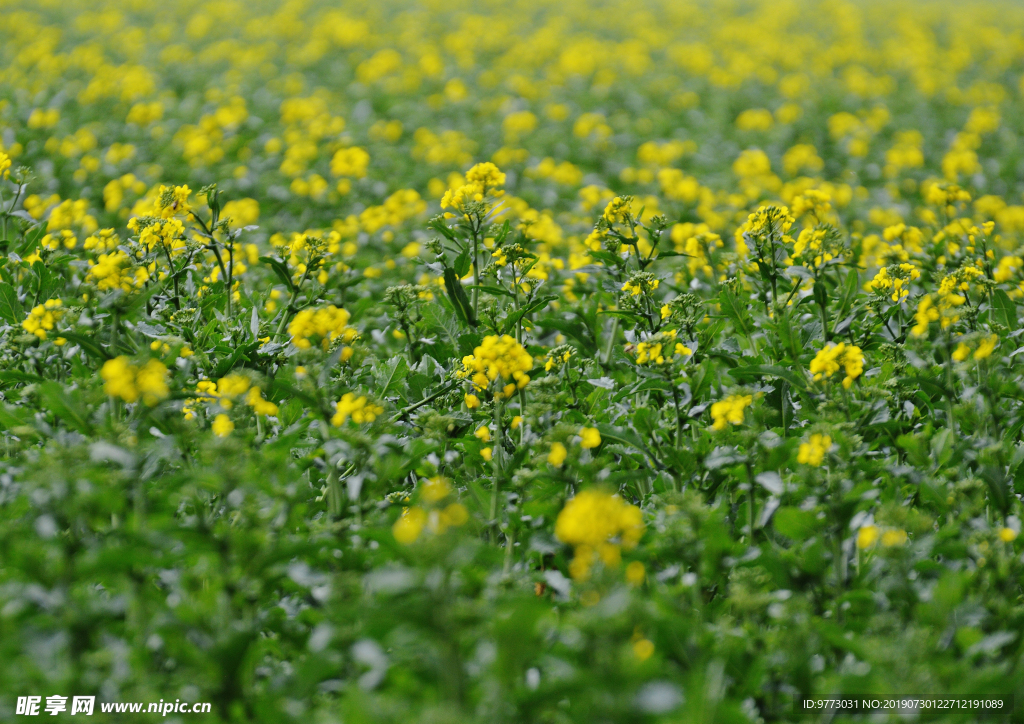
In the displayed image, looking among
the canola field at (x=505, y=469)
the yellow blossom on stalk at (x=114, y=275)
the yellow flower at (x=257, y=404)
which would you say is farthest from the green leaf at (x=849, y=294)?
the yellow blossom on stalk at (x=114, y=275)

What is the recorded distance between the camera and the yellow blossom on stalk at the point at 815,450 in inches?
94.3

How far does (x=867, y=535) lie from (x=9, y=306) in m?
3.67

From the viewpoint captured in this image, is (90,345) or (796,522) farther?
(90,345)

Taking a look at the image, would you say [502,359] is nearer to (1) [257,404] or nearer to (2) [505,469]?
(2) [505,469]

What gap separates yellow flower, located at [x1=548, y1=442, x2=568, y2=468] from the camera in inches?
96.7

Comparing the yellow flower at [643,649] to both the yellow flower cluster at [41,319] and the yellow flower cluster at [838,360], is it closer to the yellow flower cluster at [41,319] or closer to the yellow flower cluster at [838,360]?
the yellow flower cluster at [838,360]

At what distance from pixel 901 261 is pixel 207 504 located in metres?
3.50

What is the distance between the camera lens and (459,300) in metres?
3.68

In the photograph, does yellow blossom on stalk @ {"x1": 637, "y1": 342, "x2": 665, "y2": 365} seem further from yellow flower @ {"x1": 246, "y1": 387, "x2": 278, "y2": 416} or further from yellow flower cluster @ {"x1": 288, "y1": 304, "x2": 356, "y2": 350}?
yellow flower @ {"x1": 246, "y1": 387, "x2": 278, "y2": 416}

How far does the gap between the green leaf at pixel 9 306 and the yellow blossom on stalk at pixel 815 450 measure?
3.37 m

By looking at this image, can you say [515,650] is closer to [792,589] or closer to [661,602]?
[661,602]

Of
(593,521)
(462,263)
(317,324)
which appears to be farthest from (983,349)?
(317,324)

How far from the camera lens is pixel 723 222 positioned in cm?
645

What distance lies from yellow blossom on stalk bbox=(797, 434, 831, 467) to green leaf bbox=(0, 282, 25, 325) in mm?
3370
